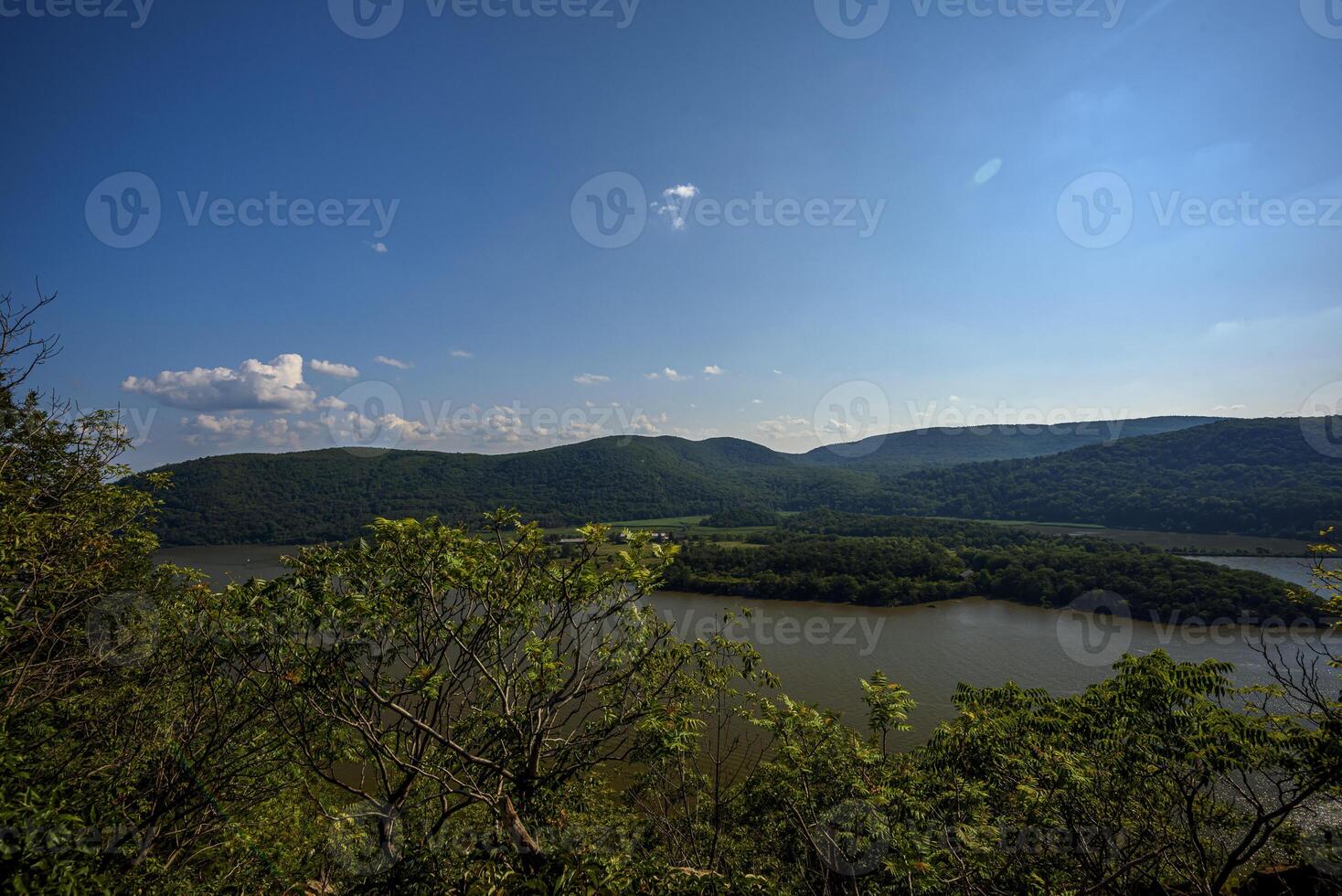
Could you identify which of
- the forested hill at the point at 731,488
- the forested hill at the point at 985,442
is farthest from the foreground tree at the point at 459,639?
the forested hill at the point at 985,442

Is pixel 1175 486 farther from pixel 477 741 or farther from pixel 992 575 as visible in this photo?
pixel 477 741

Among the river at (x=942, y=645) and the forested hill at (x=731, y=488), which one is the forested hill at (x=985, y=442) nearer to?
the forested hill at (x=731, y=488)

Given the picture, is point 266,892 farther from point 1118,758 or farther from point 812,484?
point 812,484

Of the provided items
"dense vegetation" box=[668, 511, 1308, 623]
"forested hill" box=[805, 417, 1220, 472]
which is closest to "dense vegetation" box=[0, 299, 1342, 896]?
"dense vegetation" box=[668, 511, 1308, 623]

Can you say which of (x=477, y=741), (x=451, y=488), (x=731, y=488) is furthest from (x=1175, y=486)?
(x=451, y=488)

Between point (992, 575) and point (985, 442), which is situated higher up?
point (985, 442)

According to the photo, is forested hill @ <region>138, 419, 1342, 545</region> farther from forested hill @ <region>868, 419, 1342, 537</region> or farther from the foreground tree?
the foreground tree

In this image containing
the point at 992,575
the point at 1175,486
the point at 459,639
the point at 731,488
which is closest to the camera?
the point at 459,639
